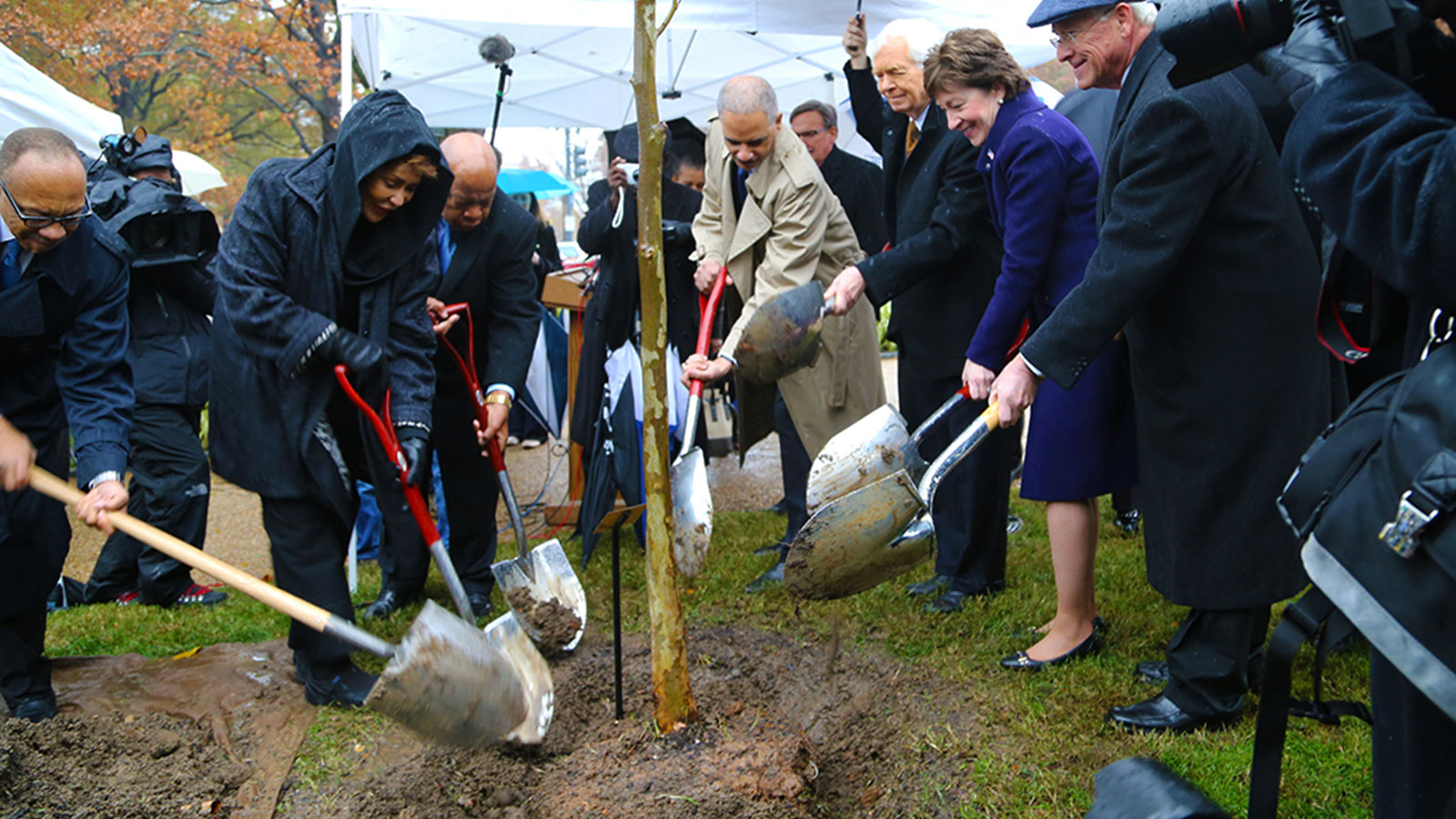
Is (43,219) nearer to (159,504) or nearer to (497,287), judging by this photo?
(497,287)

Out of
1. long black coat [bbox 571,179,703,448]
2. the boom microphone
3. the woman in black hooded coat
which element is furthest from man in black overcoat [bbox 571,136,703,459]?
the boom microphone

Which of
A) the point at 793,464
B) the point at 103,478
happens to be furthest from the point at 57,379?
the point at 793,464

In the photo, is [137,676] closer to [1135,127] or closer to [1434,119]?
[1135,127]

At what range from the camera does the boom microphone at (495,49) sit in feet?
22.5

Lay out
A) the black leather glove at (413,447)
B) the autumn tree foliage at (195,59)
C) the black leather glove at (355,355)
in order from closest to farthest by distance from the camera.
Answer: the black leather glove at (355,355), the black leather glove at (413,447), the autumn tree foliage at (195,59)

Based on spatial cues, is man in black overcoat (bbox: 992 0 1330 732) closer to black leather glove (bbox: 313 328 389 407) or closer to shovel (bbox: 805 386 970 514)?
shovel (bbox: 805 386 970 514)

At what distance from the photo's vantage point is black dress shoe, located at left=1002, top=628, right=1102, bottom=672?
10.7 ft

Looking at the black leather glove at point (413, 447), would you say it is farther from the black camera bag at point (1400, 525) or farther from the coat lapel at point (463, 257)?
the black camera bag at point (1400, 525)

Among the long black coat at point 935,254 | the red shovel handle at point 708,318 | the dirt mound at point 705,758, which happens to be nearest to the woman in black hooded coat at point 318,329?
the dirt mound at point 705,758

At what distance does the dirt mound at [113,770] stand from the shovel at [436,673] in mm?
666

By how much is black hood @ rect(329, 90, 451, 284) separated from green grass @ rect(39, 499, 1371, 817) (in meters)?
1.42

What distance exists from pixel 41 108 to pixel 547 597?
16.0 feet

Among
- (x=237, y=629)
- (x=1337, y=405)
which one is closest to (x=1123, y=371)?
(x=1337, y=405)

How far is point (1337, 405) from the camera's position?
9.34 feet
